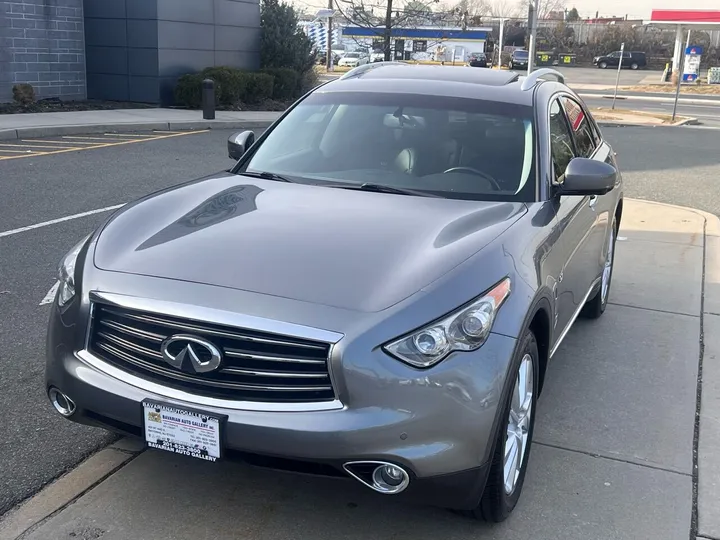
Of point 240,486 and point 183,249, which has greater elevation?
point 183,249

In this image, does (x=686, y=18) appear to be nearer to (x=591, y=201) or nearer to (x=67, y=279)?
(x=591, y=201)

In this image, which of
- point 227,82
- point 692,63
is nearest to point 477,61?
point 692,63

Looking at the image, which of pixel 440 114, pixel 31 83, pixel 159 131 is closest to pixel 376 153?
pixel 440 114

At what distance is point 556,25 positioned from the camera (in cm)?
8469

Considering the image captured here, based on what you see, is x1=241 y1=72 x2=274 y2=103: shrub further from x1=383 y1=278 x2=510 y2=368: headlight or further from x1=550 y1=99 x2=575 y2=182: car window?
x1=383 y1=278 x2=510 y2=368: headlight

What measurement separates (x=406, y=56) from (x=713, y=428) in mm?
47327

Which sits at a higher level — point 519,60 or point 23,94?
point 519,60

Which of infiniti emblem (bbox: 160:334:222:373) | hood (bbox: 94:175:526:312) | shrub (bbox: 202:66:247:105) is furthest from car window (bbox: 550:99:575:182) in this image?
shrub (bbox: 202:66:247:105)

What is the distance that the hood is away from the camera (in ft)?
9.21

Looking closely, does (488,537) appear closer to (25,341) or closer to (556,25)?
(25,341)

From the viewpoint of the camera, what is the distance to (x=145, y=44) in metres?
19.9

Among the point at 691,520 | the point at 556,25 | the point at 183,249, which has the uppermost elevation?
the point at 556,25

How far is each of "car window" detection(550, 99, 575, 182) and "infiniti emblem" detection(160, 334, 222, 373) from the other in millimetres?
2192

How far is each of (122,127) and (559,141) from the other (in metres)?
12.9
